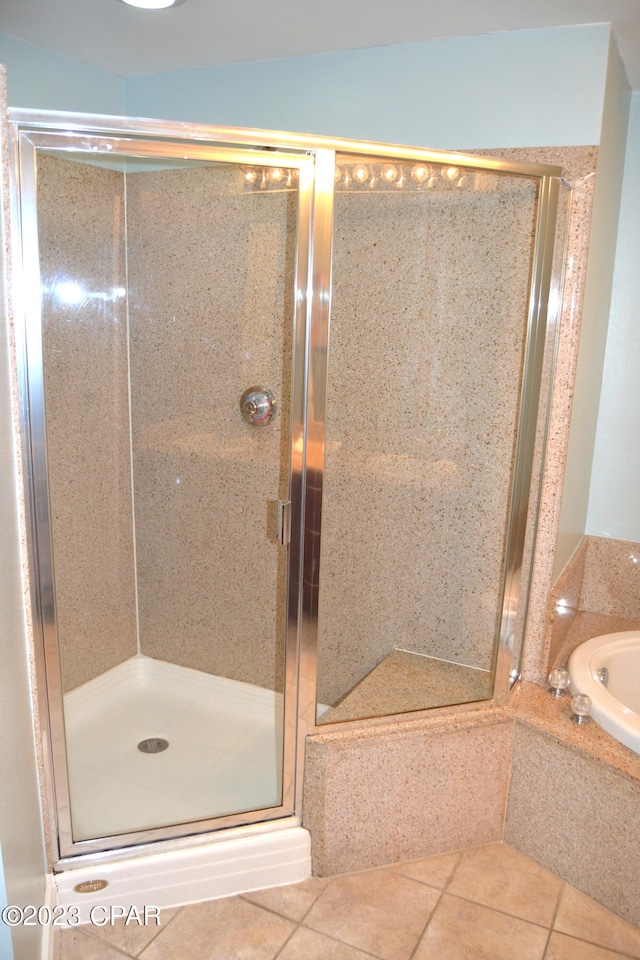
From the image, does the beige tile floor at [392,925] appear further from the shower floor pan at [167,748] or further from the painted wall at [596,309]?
the painted wall at [596,309]

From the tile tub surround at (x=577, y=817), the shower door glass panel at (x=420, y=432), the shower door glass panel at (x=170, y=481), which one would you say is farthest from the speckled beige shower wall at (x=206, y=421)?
the tile tub surround at (x=577, y=817)

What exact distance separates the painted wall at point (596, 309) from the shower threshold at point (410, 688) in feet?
1.45

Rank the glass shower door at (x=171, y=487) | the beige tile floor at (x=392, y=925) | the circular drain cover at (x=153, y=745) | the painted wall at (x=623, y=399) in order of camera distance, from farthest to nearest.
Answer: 1. the painted wall at (x=623, y=399)
2. the circular drain cover at (x=153, y=745)
3. the glass shower door at (x=171, y=487)
4. the beige tile floor at (x=392, y=925)

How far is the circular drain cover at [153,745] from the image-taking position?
210 centimetres

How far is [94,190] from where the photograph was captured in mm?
2131

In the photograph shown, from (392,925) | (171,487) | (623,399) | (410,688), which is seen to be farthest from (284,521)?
(623,399)

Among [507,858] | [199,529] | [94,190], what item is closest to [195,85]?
[94,190]

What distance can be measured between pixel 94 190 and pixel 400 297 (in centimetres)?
102

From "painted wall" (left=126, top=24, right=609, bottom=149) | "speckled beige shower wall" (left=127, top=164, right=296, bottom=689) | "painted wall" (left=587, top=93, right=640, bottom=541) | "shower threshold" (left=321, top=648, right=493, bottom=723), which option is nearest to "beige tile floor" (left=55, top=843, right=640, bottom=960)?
"shower threshold" (left=321, top=648, right=493, bottom=723)

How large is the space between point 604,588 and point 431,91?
72.5 inches

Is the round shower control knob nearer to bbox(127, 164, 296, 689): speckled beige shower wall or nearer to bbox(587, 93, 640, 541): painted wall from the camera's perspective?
bbox(127, 164, 296, 689): speckled beige shower wall

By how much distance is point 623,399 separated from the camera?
249 centimetres

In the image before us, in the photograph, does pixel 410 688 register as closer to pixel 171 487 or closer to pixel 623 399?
pixel 171 487

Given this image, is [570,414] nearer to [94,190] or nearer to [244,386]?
[244,386]
